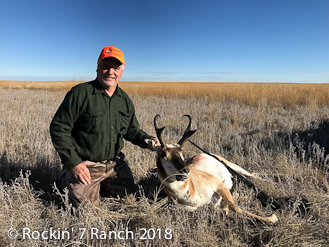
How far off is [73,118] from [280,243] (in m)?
2.80

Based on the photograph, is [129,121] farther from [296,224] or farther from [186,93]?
[186,93]

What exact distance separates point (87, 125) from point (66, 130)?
264 millimetres

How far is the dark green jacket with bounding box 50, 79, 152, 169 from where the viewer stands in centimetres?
259

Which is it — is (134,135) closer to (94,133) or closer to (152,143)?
(152,143)

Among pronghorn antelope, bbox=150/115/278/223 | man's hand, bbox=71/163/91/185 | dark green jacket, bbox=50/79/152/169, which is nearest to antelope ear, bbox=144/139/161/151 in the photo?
pronghorn antelope, bbox=150/115/278/223

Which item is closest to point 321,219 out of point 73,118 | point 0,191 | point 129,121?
point 129,121

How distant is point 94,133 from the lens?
2.79 metres

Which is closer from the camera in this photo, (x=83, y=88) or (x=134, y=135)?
(x=83, y=88)

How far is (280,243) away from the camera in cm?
214
